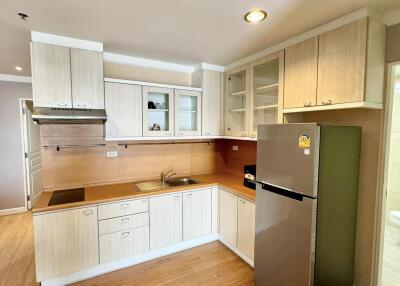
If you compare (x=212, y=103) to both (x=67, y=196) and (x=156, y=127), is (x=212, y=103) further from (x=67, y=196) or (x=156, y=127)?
(x=67, y=196)

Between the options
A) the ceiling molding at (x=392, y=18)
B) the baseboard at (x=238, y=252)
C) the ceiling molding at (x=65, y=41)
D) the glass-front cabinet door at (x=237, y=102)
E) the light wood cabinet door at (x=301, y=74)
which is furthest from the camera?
the glass-front cabinet door at (x=237, y=102)

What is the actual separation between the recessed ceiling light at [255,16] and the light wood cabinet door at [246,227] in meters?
1.79

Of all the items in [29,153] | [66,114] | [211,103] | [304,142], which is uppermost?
[211,103]

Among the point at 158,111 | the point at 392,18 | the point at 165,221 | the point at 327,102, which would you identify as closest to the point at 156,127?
the point at 158,111

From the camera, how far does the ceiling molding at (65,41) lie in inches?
85.3

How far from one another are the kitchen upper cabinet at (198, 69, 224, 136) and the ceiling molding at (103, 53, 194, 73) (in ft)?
1.02

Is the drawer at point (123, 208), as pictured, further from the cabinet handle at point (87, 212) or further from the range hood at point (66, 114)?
the range hood at point (66, 114)

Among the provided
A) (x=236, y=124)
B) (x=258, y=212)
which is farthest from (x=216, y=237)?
(x=236, y=124)

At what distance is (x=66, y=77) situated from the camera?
2.30 m

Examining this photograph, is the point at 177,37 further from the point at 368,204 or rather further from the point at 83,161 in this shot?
the point at 368,204

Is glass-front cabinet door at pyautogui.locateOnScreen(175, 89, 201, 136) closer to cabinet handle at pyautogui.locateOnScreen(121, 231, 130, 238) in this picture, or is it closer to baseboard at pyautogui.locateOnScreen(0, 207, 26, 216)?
cabinet handle at pyautogui.locateOnScreen(121, 231, 130, 238)

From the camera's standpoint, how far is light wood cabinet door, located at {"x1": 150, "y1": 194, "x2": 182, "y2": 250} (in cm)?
261

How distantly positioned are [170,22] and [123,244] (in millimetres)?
2331

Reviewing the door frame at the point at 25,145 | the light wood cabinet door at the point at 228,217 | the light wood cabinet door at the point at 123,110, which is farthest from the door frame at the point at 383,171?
the door frame at the point at 25,145
